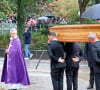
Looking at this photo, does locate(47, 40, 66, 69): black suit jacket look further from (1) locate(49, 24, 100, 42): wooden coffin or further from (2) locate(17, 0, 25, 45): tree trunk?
(2) locate(17, 0, 25, 45): tree trunk

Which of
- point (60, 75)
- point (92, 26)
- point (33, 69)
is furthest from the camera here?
point (33, 69)

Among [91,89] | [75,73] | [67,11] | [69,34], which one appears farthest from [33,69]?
[67,11]

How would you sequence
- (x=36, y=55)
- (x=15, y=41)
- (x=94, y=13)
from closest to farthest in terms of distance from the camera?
(x=15, y=41)
(x=94, y=13)
(x=36, y=55)

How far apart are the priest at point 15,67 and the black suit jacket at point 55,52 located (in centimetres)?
155

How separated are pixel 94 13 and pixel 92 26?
17.2 ft

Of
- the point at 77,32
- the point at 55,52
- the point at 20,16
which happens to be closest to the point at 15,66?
the point at 55,52

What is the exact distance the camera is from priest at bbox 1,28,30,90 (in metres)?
10.9

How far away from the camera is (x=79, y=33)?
8695 mm

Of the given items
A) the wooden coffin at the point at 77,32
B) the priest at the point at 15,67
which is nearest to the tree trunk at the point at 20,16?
the priest at the point at 15,67

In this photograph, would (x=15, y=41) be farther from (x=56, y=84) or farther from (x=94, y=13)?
(x=94, y=13)

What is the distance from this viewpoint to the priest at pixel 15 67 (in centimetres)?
1091

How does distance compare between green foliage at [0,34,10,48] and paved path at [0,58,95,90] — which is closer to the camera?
paved path at [0,58,95,90]

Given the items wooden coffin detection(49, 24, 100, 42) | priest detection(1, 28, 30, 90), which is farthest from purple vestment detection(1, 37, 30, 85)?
wooden coffin detection(49, 24, 100, 42)

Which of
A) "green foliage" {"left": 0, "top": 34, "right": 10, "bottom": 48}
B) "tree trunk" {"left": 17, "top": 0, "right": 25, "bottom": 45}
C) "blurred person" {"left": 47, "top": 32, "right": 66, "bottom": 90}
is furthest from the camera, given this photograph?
"green foliage" {"left": 0, "top": 34, "right": 10, "bottom": 48}
